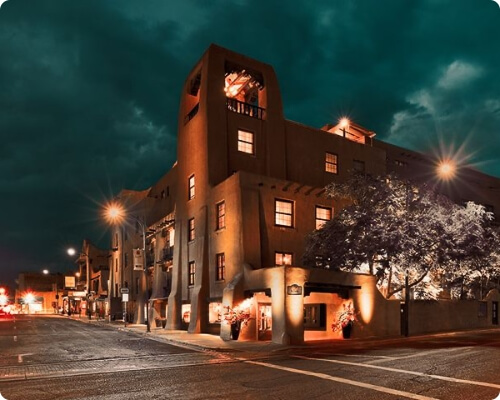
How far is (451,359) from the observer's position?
653 inches

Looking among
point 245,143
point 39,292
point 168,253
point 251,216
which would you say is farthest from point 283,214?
point 39,292

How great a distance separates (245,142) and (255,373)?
70.9ft

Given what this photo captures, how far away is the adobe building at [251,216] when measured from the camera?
2678 cm

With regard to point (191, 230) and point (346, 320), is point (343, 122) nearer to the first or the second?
point (191, 230)

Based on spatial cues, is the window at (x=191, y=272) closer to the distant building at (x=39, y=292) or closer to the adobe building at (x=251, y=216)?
the adobe building at (x=251, y=216)

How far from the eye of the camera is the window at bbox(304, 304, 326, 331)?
2820 centimetres

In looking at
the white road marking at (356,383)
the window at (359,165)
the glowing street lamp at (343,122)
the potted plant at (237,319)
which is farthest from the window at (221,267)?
the glowing street lamp at (343,122)

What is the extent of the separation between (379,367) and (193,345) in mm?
11329

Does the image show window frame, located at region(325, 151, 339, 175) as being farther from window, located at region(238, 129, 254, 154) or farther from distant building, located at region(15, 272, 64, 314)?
distant building, located at region(15, 272, 64, 314)

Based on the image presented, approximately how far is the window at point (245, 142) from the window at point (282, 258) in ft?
25.6

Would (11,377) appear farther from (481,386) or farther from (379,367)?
(481,386)

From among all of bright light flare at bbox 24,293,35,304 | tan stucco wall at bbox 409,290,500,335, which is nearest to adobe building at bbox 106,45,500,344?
tan stucco wall at bbox 409,290,500,335

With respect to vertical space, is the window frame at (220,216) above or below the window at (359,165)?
below

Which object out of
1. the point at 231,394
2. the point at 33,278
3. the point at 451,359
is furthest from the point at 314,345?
the point at 33,278
